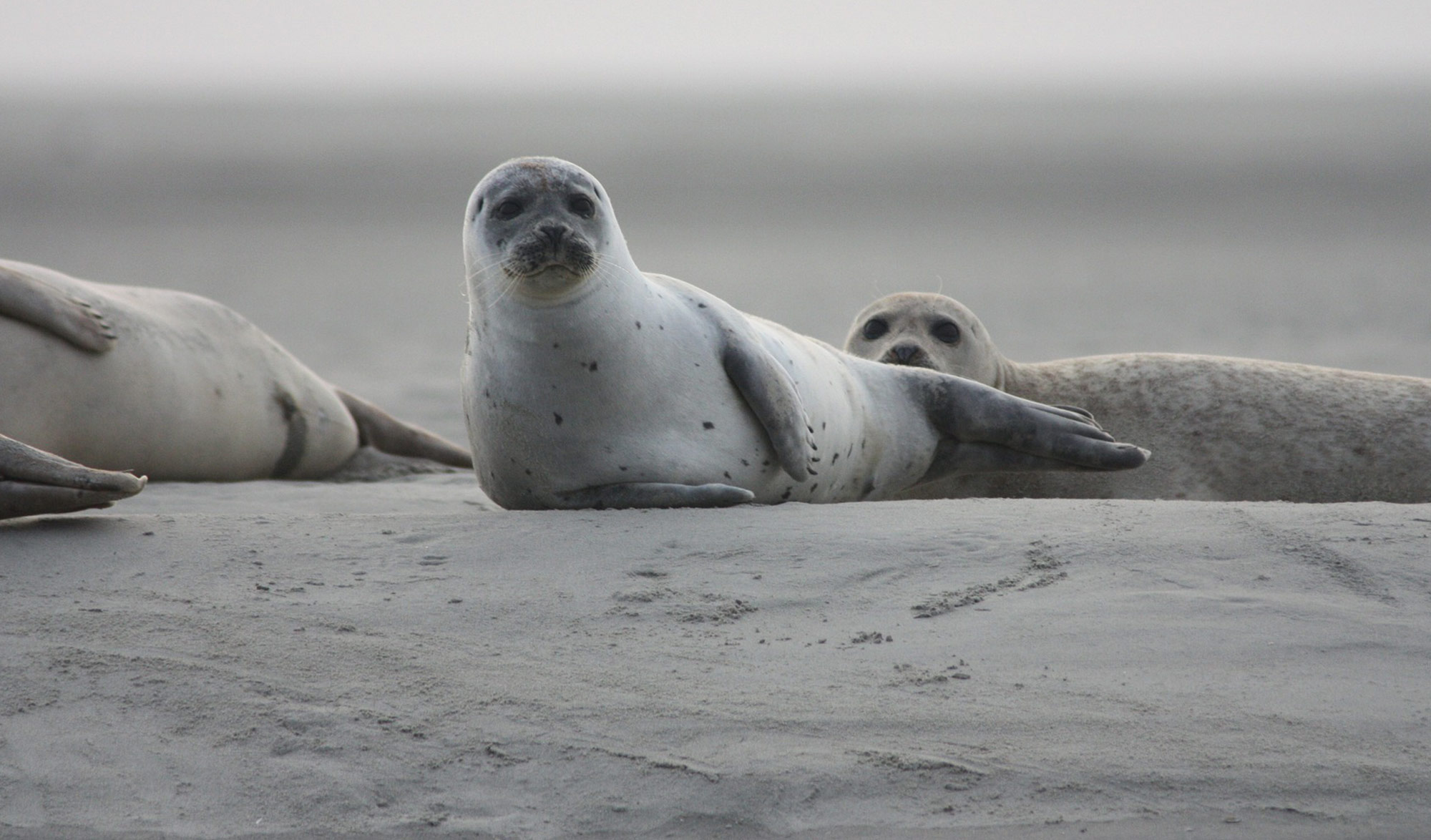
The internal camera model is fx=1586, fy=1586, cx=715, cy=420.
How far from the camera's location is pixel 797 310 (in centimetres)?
1289

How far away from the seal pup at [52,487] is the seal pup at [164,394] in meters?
1.05

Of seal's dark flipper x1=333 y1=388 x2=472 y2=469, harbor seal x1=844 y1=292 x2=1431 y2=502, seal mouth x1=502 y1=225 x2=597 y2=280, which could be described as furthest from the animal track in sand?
seal's dark flipper x1=333 y1=388 x2=472 y2=469

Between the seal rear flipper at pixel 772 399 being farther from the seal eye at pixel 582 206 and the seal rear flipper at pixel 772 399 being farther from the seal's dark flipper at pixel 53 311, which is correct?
the seal's dark flipper at pixel 53 311

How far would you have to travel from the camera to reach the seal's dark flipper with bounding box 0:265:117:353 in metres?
4.39

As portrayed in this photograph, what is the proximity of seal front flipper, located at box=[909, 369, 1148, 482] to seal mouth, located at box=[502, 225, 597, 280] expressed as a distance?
1331 mm

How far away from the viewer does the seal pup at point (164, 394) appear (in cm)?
437

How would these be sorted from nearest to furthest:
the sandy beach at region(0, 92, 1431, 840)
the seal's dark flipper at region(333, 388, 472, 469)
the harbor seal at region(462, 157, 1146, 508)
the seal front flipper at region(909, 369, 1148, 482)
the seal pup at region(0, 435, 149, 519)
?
the sandy beach at region(0, 92, 1431, 840)
the seal pup at region(0, 435, 149, 519)
the harbor seal at region(462, 157, 1146, 508)
the seal front flipper at region(909, 369, 1148, 482)
the seal's dark flipper at region(333, 388, 472, 469)

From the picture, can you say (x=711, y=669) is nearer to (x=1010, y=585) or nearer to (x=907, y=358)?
(x=1010, y=585)

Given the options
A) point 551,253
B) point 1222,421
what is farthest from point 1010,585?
point 1222,421

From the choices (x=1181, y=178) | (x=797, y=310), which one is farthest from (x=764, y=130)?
(x=797, y=310)

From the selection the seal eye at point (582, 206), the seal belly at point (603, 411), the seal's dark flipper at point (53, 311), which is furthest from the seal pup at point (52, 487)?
the seal's dark flipper at point (53, 311)

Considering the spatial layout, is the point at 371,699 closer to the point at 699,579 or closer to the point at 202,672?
the point at 202,672

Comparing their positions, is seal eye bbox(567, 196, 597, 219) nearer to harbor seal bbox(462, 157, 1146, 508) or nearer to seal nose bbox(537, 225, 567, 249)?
harbor seal bbox(462, 157, 1146, 508)

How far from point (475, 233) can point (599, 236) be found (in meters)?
0.31
